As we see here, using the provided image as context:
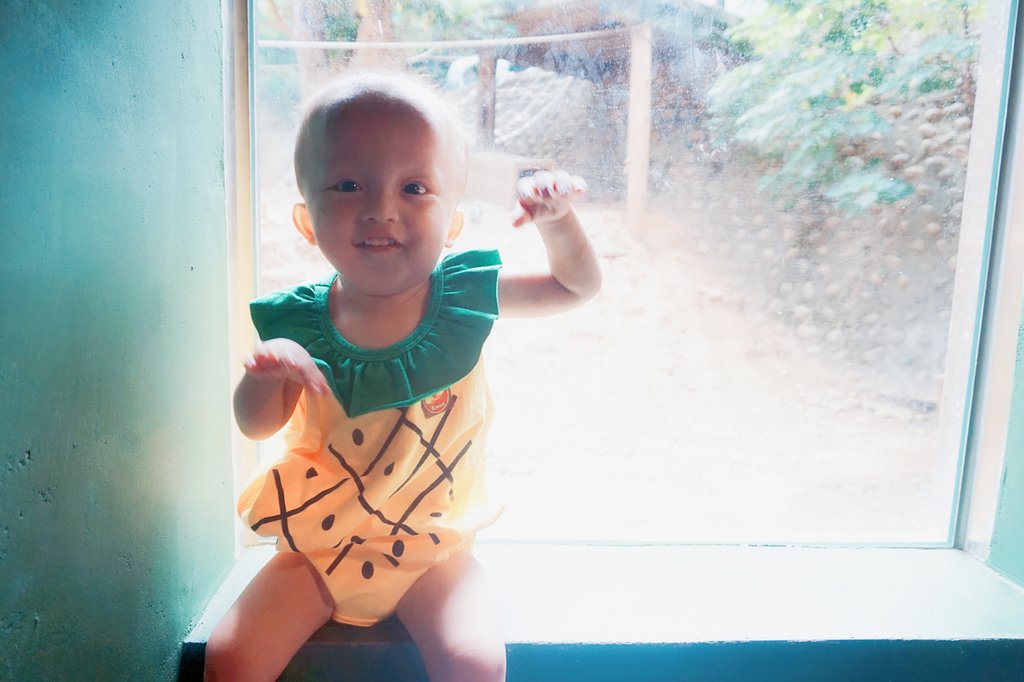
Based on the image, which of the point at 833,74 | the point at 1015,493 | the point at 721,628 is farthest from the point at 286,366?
the point at 1015,493

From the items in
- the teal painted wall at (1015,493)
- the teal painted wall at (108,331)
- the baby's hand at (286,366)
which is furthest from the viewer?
the teal painted wall at (1015,493)

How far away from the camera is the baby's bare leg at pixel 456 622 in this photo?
767 millimetres

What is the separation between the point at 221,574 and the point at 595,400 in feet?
1.85

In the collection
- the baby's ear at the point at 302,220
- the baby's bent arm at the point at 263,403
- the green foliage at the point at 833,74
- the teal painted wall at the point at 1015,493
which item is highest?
the green foliage at the point at 833,74

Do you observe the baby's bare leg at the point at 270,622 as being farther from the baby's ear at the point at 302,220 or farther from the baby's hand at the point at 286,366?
the baby's ear at the point at 302,220

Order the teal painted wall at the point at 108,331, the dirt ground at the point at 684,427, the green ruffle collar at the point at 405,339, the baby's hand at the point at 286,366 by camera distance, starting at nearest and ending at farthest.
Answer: the teal painted wall at the point at 108,331
the baby's hand at the point at 286,366
the green ruffle collar at the point at 405,339
the dirt ground at the point at 684,427

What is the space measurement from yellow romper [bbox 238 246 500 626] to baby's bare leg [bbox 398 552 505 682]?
0.02m

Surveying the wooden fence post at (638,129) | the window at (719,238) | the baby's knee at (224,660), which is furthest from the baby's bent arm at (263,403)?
the wooden fence post at (638,129)

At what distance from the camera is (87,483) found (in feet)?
2.14

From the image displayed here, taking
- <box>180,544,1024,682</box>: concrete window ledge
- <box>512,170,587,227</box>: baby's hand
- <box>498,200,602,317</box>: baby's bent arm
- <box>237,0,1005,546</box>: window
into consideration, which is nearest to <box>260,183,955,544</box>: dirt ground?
<box>237,0,1005,546</box>: window

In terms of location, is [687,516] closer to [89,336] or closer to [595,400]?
[595,400]

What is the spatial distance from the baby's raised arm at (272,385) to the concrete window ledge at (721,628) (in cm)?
26

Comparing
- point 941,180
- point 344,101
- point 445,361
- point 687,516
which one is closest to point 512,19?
point 344,101

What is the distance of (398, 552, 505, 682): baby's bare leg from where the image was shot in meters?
0.77
